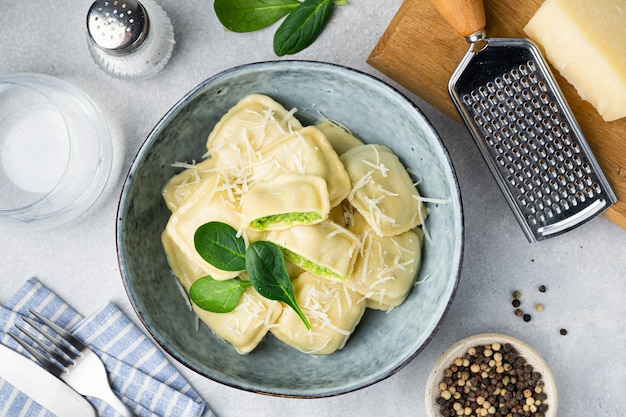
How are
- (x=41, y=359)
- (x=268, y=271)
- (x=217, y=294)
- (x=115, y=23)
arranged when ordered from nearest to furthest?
(x=268, y=271)
(x=217, y=294)
(x=115, y=23)
(x=41, y=359)

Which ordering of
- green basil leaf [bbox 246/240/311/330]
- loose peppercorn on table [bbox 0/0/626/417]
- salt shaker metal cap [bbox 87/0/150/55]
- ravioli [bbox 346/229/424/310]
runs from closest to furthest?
green basil leaf [bbox 246/240/311/330] → ravioli [bbox 346/229/424/310] → salt shaker metal cap [bbox 87/0/150/55] → loose peppercorn on table [bbox 0/0/626/417]

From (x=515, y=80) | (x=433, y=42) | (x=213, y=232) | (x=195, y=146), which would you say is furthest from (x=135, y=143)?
(x=515, y=80)

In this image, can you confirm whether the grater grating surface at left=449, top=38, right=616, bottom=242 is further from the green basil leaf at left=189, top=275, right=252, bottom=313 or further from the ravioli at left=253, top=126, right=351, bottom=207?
the green basil leaf at left=189, top=275, right=252, bottom=313

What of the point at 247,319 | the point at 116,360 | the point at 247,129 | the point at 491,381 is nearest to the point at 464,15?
the point at 247,129

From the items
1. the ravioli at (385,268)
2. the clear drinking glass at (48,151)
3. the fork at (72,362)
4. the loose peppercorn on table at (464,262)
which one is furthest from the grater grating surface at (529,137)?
the fork at (72,362)

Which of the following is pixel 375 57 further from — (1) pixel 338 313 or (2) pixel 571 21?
(1) pixel 338 313

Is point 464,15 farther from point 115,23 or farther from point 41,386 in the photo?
point 41,386

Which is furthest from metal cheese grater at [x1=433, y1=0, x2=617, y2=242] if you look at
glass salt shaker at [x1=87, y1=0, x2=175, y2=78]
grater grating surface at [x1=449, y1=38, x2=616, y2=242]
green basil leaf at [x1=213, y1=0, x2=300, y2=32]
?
glass salt shaker at [x1=87, y1=0, x2=175, y2=78]
